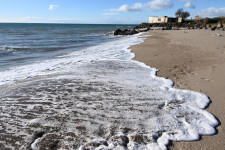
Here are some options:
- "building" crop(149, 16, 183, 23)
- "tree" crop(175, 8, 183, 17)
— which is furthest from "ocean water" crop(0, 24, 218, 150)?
"tree" crop(175, 8, 183, 17)

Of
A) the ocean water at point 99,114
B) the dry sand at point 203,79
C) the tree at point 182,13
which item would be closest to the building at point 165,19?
the tree at point 182,13

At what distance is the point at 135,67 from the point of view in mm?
6801

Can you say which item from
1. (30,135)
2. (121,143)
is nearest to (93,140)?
(121,143)

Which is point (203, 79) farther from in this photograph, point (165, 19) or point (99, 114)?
point (165, 19)

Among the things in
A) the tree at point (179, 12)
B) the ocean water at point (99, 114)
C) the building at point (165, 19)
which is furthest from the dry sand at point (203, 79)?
the tree at point (179, 12)

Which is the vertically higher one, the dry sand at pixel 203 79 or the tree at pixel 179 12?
the tree at pixel 179 12

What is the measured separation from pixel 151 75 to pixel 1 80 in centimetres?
466

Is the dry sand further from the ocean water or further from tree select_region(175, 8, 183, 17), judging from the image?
tree select_region(175, 8, 183, 17)

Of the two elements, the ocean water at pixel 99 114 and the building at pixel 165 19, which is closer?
the ocean water at pixel 99 114

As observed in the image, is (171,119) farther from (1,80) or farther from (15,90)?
(1,80)

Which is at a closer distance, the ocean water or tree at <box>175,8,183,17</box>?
the ocean water

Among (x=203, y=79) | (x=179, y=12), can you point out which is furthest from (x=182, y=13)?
(x=203, y=79)

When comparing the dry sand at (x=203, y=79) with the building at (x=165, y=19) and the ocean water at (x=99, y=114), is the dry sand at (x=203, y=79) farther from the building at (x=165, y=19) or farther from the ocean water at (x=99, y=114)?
the building at (x=165, y=19)

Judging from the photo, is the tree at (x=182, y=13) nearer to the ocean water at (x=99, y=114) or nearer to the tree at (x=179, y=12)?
the tree at (x=179, y=12)
